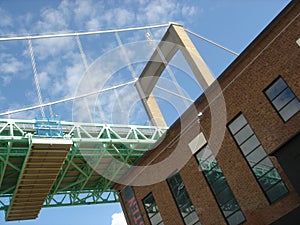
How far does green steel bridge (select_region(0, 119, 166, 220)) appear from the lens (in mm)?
18500

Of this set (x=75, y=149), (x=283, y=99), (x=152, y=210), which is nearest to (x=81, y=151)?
(x=75, y=149)

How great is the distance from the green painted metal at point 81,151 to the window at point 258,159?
9.41 m

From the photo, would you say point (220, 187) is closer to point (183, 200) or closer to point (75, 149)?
point (183, 200)

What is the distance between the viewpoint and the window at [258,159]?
13.5 metres

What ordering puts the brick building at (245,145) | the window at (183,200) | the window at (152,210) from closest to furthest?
the brick building at (245,145) → the window at (183,200) → the window at (152,210)

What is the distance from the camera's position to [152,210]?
783 inches

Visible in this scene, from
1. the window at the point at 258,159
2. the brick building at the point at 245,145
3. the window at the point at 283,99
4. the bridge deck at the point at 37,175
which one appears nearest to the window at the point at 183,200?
the brick building at the point at 245,145

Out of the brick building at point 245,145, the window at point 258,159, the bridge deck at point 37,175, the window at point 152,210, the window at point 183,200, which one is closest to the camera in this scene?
the brick building at point 245,145

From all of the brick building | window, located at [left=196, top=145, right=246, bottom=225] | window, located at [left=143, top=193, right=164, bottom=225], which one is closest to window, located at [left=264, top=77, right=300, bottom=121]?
the brick building

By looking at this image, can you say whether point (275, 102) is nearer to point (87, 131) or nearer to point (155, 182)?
point (155, 182)

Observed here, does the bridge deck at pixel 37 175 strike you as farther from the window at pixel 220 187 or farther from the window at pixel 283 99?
the window at pixel 283 99

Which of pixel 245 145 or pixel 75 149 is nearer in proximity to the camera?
pixel 245 145

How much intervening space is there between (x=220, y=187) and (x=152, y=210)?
18.7ft

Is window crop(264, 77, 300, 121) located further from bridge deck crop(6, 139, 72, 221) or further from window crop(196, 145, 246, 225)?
bridge deck crop(6, 139, 72, 221)
